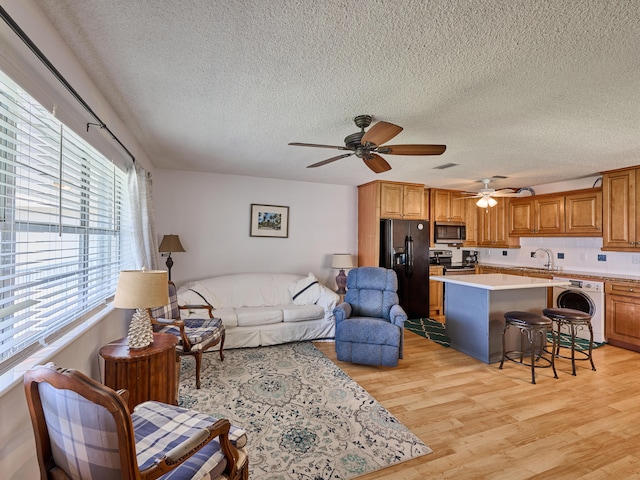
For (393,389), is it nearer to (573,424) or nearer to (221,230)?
(573,424)

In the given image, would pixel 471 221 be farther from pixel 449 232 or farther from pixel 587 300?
pixel 587 300

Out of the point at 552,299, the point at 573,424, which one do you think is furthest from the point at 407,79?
the point at 552,299

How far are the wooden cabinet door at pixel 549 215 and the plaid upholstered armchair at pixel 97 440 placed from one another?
577 cm

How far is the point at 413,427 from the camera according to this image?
226 cm

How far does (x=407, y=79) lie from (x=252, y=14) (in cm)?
103

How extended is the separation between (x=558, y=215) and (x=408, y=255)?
2509 mm

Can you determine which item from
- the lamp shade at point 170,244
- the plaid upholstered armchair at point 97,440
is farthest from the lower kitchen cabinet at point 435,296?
the plaid upholstered armchair at point 97,440

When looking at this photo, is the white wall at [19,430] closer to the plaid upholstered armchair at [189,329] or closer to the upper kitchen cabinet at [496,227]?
the plaid upholstered armchair at [189,329]

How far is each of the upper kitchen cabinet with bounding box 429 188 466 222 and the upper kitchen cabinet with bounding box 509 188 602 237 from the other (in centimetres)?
89

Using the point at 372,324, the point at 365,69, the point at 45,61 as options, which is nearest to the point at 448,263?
the point at 372,324

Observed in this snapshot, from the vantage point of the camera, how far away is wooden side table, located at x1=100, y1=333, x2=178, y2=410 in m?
1.93

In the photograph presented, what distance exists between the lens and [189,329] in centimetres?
311

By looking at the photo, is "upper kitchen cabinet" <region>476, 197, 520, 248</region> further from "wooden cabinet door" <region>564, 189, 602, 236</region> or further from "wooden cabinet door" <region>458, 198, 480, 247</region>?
"wooden cabinet door" <region>564, 189, 602, 236</region>

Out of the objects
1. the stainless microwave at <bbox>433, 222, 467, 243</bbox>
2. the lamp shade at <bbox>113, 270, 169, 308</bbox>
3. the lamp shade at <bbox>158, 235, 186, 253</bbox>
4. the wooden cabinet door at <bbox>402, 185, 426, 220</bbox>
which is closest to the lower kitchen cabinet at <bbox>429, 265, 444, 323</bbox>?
the stainless microwave at <bbox>433, 222, 467, 243</bbox>
